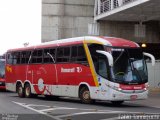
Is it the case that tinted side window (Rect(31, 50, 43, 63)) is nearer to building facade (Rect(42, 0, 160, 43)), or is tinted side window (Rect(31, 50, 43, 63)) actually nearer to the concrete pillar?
building facade (Rect(42, 0, 160, 43))

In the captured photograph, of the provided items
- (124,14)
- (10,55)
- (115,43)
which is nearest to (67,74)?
(115,43)

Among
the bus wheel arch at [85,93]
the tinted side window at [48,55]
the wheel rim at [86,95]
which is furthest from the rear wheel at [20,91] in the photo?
the wheel rim at [86,95]

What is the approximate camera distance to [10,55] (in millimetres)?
32875

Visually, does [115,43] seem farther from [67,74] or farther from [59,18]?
[59,18]

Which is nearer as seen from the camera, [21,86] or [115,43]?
[115,43]

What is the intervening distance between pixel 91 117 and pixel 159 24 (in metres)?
27.5

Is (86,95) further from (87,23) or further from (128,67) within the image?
(87,23)

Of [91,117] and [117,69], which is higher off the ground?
[117,69]

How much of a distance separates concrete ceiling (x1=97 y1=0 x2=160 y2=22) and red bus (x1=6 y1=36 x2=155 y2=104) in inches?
357

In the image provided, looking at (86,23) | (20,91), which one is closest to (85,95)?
(20,91)

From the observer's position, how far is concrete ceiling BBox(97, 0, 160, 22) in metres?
34.0

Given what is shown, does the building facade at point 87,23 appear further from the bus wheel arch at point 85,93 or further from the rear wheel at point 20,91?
the bus wheel arch at point 85,93

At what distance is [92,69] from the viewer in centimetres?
2336

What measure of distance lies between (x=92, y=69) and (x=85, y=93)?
1.47 meters
